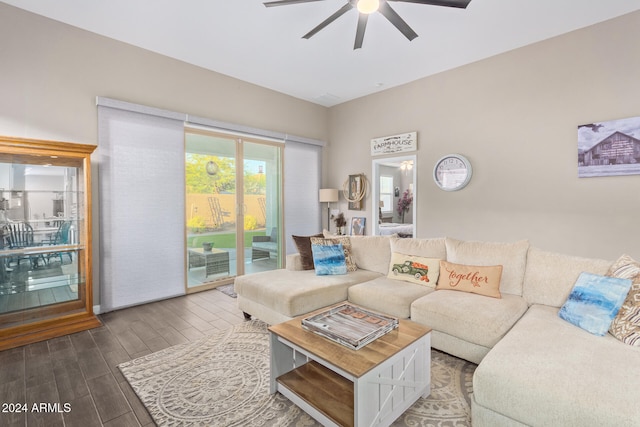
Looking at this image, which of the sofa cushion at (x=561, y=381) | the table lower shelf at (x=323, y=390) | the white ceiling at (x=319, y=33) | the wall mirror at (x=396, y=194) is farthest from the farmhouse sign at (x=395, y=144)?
the table lower shelf at (x=323, y=390)

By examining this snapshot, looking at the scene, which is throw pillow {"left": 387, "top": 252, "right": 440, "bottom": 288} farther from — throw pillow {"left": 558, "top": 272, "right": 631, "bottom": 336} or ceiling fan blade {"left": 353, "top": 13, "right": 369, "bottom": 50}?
ceiling fan blade {"left": 353, "top": 13, "right": 369, "bottom": 50}

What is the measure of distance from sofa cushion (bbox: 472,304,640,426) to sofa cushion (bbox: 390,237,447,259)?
1.29 metres

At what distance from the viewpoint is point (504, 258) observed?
8.90ft

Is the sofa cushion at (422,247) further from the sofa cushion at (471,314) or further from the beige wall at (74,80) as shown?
the beige wall at (74,80)

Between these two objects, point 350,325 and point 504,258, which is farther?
point 504,258

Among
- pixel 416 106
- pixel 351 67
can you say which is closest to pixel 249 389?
pixel 351 67

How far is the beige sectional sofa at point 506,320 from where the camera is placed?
1.35 m

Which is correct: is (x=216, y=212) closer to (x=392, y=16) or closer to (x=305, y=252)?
(x=305, y=252)

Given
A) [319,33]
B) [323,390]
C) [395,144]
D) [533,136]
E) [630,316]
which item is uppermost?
[319,33]

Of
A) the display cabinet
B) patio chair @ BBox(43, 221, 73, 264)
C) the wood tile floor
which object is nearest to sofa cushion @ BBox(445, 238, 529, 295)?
the wood tile floor

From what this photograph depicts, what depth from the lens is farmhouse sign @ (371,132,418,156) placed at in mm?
4754

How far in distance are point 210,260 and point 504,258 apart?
3.76 m

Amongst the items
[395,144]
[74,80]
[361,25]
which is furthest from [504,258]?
[74,80]

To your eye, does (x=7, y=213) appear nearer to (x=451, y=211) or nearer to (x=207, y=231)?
(x=207, y=231)
